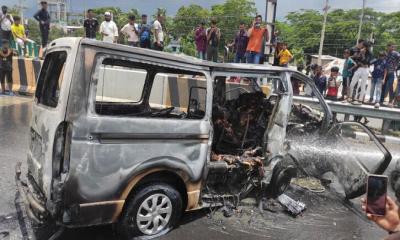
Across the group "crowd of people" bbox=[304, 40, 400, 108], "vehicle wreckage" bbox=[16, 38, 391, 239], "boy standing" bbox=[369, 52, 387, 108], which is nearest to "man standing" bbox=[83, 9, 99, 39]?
"crowd of people" bbox=[304, 40, 400, 108]

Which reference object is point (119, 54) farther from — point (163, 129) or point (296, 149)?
point (296, 149)

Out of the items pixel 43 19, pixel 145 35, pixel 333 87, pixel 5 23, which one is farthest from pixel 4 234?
pixel 5 23

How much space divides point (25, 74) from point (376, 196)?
13.0m

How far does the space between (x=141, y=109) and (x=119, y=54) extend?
6.09 feet

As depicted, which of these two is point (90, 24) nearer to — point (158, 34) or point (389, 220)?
point (158, 34)

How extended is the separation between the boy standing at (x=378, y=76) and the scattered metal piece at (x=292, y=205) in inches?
267

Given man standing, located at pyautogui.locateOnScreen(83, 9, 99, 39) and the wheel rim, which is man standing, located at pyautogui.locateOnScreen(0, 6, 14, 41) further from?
the wheel rim

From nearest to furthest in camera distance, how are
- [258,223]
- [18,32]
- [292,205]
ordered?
[258,223], [292,205], [18,32]

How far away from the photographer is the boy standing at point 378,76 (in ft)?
36.3

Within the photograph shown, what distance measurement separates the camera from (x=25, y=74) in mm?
13164

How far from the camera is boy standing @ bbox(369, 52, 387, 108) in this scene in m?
11.1

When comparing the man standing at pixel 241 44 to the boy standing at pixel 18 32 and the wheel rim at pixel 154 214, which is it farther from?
the boy standing at pixel 18 32

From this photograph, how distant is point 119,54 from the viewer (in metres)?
3.85

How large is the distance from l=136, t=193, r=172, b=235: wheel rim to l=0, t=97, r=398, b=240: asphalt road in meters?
0.21
